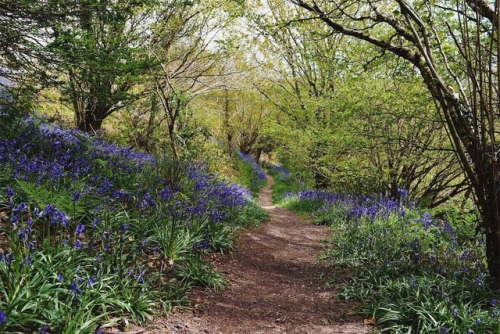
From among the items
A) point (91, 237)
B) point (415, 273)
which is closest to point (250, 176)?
point (415, 273)

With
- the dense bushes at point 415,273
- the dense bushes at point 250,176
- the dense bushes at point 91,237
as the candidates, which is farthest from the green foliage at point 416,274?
the dense bushes at point 250,176

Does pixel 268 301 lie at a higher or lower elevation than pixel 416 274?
lower

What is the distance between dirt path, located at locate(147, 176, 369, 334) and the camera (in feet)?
10.3

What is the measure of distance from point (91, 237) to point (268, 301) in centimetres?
198

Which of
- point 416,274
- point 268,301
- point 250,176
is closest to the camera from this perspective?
point 268,301

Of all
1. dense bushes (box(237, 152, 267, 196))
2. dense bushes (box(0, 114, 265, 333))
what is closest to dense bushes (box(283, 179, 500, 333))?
dense bushes (box(0, 114, 265, 333))

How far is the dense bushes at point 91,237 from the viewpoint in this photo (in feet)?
7.73

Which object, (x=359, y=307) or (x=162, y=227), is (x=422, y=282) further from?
(x=162, y=227)

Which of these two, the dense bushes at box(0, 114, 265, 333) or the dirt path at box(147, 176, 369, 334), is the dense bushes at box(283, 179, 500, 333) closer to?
the dirt path at box(147, 176, 369, 334)

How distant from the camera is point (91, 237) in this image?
3.53m

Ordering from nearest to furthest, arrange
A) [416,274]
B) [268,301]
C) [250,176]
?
[268,301]
[416,274]
[250,176]

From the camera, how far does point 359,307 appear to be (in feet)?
11.8

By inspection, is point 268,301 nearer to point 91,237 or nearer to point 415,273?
point 415,273

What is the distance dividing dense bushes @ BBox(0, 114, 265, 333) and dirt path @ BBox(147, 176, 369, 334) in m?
0.25
